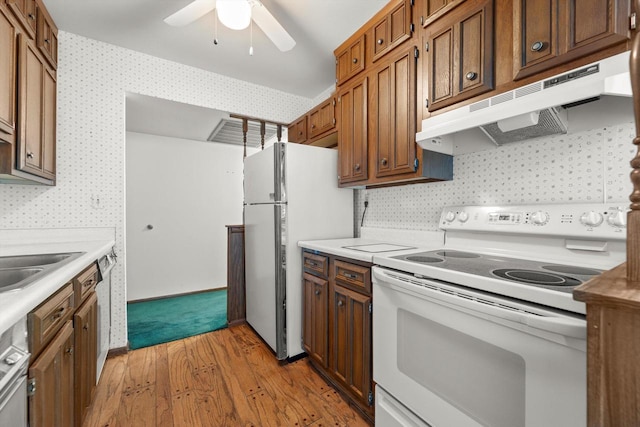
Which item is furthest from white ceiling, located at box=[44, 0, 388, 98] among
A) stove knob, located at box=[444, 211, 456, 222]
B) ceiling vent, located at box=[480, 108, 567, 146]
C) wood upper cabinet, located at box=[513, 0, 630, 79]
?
stove knob, located at box=[444, 211, 456, 222]

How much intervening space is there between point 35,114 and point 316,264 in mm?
1998

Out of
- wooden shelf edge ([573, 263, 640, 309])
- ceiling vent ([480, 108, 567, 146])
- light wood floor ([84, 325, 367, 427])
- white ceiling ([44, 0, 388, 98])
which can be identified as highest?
white ceiling ([44, 0, 388, 98])

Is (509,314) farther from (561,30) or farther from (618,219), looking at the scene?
(561,30)

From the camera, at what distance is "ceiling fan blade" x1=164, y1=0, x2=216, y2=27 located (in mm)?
1559

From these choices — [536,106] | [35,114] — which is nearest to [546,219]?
[536,106]

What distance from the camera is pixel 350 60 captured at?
215 cm

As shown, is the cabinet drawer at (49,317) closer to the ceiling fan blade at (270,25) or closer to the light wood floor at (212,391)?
the light wood floor at (212,391)

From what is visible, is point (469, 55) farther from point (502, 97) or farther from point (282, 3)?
point (282, 3)

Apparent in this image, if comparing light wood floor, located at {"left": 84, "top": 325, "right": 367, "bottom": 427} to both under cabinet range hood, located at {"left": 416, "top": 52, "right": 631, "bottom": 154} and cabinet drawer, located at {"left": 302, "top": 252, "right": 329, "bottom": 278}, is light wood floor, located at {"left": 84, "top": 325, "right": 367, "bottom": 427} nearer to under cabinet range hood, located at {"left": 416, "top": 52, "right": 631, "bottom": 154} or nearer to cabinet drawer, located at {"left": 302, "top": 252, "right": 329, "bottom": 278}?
cabinet drawer, located at {"left": 302, "top": 252, "right": 329, "bottom": 278}

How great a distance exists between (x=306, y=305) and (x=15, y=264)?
168 centimetres

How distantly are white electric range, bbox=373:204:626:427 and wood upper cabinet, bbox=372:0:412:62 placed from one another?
117cm

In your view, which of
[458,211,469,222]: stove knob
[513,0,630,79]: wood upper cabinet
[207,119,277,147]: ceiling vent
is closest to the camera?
[513,0,630,79]: wood upper cabinet

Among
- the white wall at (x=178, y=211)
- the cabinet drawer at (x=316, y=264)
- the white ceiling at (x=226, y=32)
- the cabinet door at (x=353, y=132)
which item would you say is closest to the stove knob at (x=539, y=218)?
the cabinet door at (x=353, y=132)

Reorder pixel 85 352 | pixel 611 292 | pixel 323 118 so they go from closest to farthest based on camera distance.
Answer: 1. pixel 611 292
2. pixel 85 352
3. pixel 323 118
